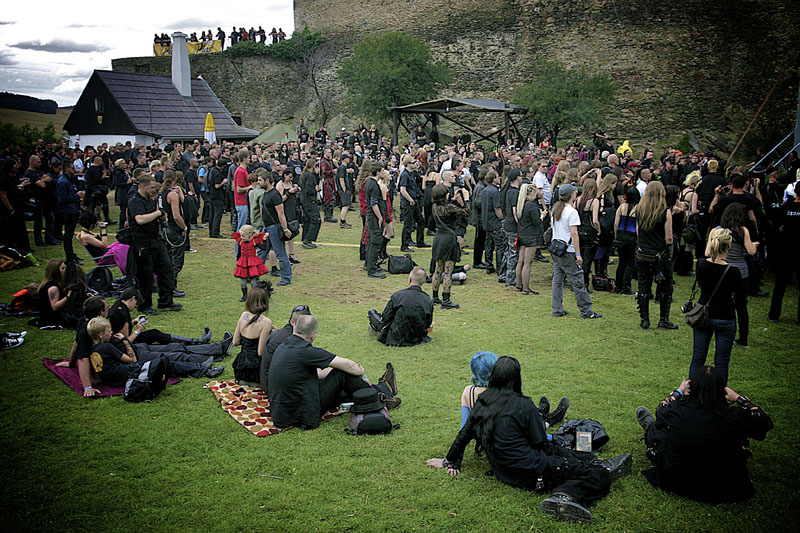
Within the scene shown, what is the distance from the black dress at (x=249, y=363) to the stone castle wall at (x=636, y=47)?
91.3 feet

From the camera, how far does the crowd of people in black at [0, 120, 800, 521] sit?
4.46m

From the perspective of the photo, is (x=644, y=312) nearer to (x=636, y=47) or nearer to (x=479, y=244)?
(x=479, y=244)

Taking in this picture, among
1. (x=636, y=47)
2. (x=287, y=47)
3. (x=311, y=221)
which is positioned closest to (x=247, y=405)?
(x=311, y=221)

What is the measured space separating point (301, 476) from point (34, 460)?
2.31m

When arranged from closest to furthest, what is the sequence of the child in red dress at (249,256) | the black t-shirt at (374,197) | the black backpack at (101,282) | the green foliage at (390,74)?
the child in red dress at (249,256) → the black backpack at (101,282) → the black t-shirt at (374,197) → the green foliage at (390,74)

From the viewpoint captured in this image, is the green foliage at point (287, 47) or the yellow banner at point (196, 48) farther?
the yellow banner at point (196, 48)

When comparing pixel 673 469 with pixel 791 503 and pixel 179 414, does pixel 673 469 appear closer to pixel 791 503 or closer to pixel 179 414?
pixel 791 503

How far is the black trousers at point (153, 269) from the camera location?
8.62 m

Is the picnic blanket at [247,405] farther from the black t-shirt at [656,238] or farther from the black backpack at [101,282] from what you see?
the black t-shirt at [656,238]

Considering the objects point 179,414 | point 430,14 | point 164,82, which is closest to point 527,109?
point 430,14

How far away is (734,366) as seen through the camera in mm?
6906

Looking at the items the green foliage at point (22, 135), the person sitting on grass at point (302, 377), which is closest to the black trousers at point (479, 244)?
the person sitting on grass at point (302, 377)

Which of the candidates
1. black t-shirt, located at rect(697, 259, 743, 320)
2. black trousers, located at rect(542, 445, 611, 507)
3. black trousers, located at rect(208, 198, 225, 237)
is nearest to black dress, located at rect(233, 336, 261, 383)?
black trousers, located at rect(542, 445, 611, 507)

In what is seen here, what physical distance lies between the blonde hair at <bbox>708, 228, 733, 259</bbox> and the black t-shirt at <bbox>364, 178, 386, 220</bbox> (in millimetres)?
6289
